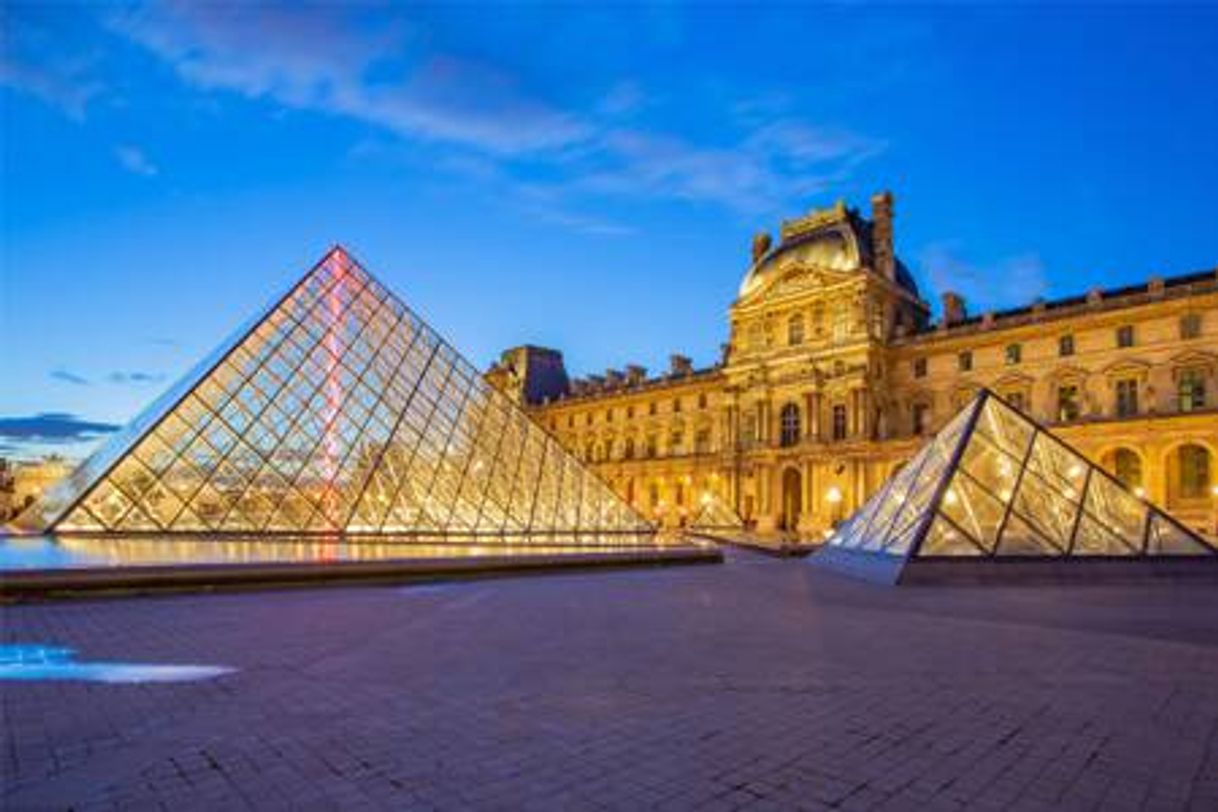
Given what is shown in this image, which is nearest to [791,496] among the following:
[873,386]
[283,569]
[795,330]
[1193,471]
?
[873,386]

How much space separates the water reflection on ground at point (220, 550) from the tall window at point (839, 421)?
28608mm

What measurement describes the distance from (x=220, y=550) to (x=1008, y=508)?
13.1 m

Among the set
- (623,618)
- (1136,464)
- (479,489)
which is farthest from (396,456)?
(1136,464)

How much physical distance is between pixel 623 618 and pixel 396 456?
10.9 meters

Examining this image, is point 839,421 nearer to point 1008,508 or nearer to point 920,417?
point 920,417

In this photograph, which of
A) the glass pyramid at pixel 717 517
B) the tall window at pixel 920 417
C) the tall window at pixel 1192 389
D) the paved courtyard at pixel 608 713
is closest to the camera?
the paved courtyard at pixel 608 713

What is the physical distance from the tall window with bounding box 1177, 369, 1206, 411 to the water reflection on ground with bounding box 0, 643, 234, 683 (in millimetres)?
37417

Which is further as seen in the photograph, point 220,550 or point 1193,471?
point 1193,471

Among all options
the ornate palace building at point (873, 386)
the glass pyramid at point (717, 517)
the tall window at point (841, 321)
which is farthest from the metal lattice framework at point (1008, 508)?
the tall window at point (841, 321)

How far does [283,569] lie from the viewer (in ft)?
31.8

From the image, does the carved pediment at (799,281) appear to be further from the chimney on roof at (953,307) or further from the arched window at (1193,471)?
the arched window at (1193,471)

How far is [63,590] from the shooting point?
8.02m

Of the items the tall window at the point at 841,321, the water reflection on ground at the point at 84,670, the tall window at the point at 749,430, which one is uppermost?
the tall window at the point at 841,321

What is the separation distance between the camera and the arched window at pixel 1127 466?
33688 millimetres
